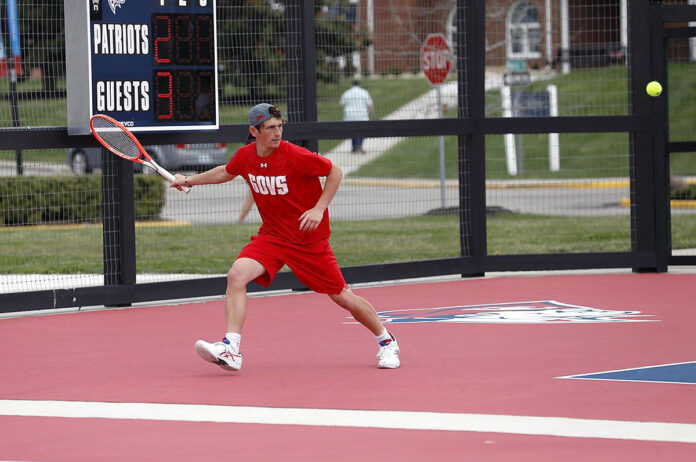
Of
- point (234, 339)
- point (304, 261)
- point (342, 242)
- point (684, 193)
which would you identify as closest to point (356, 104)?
point (342, 242)

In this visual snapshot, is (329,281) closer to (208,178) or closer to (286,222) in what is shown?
(286,222)

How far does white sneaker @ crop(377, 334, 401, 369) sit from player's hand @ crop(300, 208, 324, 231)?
3.17 ft

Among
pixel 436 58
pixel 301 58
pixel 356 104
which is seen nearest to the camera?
pixel 301 58

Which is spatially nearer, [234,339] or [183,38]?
[234,339]

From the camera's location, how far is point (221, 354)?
8.04m

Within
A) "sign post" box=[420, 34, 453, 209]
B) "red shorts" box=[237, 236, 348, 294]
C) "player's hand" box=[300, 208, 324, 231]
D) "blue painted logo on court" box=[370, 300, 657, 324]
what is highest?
"sign post" box=[420, 34, 453, 209]

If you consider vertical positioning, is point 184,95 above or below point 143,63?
below

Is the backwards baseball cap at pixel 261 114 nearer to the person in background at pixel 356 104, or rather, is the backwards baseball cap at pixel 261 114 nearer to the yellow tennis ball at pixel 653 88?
the person in background at pixel 356 104

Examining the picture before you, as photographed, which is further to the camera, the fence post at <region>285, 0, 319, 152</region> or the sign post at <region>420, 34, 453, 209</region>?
the sign post at <region>420, 34, 453, 209</region>

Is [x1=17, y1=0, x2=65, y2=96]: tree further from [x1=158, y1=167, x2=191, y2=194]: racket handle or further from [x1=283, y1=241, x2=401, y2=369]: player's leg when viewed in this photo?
[x1=283, y1=241, x2=401, y2=369]: player's leg

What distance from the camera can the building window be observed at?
16141mm

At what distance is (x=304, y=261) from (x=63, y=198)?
39.9 feet

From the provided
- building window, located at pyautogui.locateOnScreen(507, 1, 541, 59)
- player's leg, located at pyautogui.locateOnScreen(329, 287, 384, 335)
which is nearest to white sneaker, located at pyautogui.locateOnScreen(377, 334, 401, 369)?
player's leg, located at pyautogui.locateOnScreen(329, 287, 384, 335)

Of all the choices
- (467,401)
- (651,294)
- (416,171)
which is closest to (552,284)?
(651,294)
